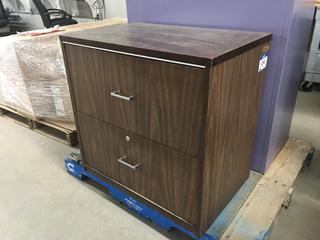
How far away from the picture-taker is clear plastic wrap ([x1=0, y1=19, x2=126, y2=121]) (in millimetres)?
1611

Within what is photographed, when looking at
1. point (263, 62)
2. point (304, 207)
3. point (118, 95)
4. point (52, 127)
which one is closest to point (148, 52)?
point (118, 95)

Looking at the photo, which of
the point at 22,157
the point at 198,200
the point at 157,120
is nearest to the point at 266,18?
the point at 157,120

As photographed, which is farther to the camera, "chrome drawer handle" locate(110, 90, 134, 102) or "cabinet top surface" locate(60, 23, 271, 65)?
"chrome drawer handle" locate(110, 90, 134, 102)

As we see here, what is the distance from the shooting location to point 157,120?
2.88ft

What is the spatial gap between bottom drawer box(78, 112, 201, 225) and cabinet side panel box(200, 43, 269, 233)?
0.06m

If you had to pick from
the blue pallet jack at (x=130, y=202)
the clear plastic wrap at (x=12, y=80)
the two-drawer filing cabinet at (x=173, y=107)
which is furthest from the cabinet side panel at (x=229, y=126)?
the clear plastic wrap at (x=12, y=80)

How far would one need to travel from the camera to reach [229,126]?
892mm

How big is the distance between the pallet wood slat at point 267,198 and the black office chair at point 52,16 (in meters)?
2.81

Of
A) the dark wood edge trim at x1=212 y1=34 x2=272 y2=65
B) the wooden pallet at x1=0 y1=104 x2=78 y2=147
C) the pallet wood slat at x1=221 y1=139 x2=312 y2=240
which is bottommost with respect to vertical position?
the wooden pallet at x1=0 y1=104 x2=78 y2=147

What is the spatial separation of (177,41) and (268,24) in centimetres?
37

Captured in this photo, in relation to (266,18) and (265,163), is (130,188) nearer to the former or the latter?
(265,163)

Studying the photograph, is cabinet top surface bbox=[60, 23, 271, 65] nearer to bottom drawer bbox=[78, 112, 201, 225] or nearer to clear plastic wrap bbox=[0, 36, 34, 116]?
bottom drawer bbox=[78, 112, 201, 225]

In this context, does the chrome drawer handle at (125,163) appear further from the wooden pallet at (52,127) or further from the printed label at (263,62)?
the wooden pallet at (52,127)

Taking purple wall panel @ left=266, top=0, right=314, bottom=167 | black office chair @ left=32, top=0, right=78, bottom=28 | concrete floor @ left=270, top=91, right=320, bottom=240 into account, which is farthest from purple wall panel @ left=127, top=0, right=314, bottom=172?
black office chair @ left=32, top=0, right=78, bottom=28
